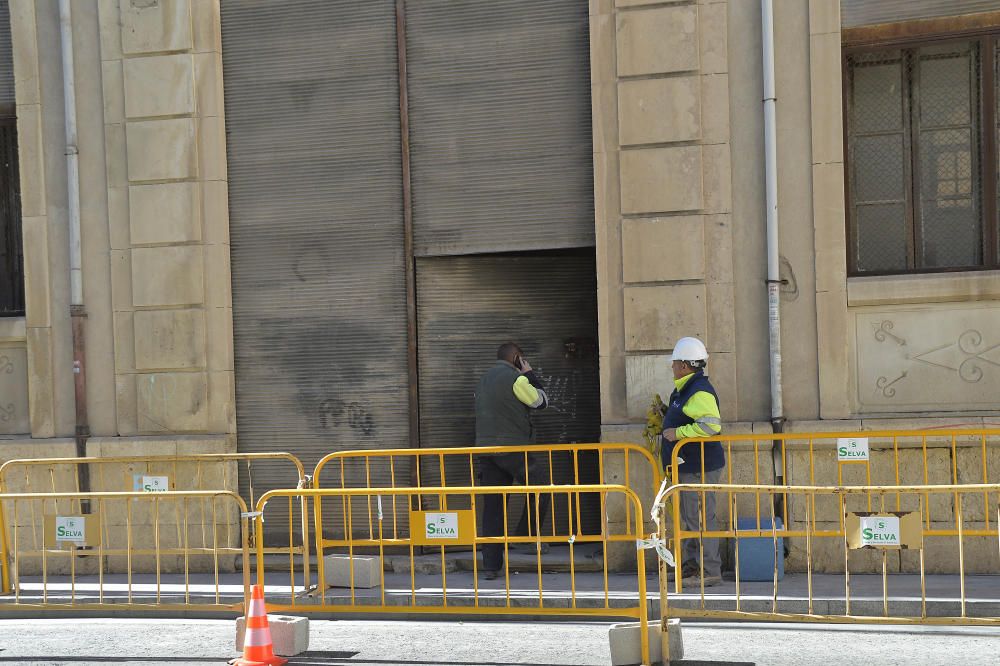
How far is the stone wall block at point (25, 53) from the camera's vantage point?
442 inches

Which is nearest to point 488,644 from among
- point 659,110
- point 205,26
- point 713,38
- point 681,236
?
point 681,236

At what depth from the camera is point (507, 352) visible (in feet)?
33.7

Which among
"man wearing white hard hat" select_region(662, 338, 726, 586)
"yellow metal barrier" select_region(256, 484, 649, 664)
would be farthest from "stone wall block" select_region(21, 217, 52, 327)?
"man wearing white hard hat" select_region(662, 338, 726, 586)

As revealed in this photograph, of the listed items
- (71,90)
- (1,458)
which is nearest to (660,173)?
(71,90)

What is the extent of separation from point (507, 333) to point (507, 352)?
70cm

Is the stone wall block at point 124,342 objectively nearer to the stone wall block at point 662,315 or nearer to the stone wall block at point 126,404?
the stone wall block at point 126,404

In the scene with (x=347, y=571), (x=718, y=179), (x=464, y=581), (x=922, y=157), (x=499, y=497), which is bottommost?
(x=464, y=581)

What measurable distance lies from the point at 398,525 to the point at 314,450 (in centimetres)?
106

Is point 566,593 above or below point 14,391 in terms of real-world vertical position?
below

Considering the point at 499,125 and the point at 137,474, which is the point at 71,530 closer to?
the point at 137,474

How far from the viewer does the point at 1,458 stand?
11.2m

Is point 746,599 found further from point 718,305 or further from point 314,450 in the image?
point 314,450

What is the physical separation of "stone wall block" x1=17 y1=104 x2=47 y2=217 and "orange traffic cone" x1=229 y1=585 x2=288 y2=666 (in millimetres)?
5993

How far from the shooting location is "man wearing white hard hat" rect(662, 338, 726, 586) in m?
9.09
